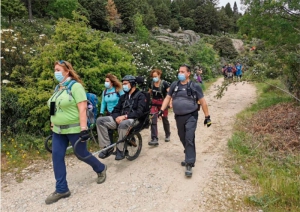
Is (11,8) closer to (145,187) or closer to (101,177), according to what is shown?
(101,177)

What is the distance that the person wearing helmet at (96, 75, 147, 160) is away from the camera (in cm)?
471

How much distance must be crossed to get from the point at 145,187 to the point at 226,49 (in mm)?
40126

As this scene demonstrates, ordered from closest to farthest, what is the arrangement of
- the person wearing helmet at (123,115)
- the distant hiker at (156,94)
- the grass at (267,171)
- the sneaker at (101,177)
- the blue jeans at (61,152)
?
the grass at (267,171)
the blue jeans at (61,152)
the sneaker at (101,177)
the person wearing helmet at (123,115)
the distant hiker at (156,94)

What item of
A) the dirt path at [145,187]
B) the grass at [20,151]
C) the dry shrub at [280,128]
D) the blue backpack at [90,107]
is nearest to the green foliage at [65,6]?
the grass at [20,151]

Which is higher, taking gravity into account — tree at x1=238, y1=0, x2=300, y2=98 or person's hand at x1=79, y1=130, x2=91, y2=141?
tree at x1=238, y1=0, x2=300, y2=98

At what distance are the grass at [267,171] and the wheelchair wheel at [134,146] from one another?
1.99 meters

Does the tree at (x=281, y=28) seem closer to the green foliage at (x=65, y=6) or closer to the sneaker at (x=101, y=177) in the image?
the sneaker at (x=101, y=177)

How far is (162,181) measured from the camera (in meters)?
4.34

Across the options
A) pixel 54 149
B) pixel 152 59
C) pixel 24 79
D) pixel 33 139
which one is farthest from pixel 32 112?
pixel 152 59

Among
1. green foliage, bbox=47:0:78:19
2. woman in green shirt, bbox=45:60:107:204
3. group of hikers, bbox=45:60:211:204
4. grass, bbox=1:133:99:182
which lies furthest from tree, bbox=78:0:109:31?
woman in green shirt, bbox=45:60:107:204

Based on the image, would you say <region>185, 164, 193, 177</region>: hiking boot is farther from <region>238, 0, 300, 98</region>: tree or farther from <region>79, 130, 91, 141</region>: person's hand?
<region>238, 0, 300, 98</region>: tree

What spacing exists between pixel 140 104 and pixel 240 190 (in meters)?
2.36

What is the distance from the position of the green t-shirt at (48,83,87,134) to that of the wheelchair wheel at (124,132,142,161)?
60.1 inches

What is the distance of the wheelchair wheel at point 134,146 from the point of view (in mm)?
5125
